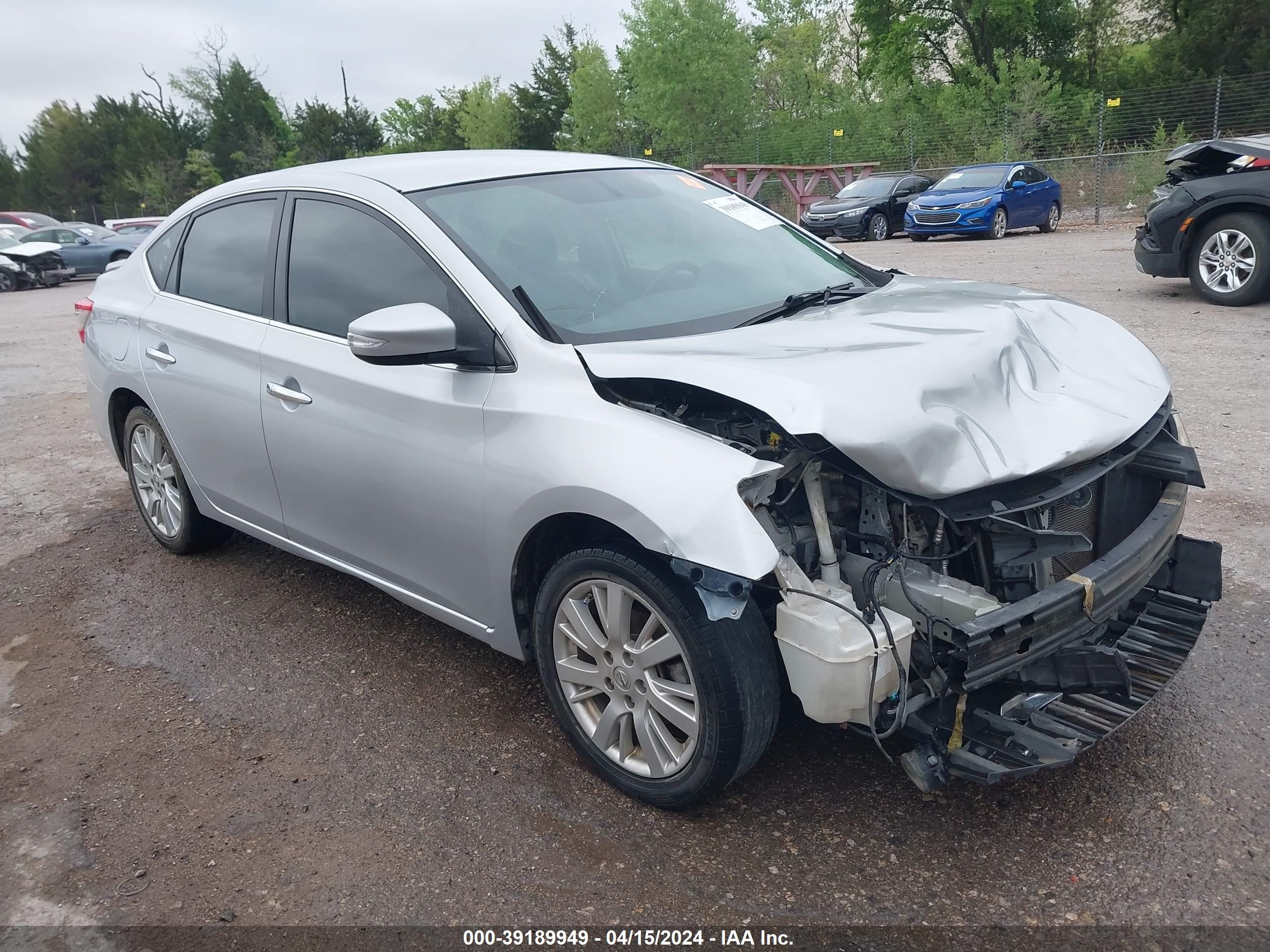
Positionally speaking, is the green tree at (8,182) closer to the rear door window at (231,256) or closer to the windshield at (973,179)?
the windshield at (973,179)

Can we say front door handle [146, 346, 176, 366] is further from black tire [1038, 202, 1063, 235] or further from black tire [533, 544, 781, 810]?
black tire [1038, 202, 1063, 235]

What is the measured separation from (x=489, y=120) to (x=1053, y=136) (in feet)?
131

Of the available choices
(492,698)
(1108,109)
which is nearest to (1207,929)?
(492,698)

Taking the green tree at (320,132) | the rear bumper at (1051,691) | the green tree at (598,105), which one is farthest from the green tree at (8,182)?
the rear bumper at (1051,691)

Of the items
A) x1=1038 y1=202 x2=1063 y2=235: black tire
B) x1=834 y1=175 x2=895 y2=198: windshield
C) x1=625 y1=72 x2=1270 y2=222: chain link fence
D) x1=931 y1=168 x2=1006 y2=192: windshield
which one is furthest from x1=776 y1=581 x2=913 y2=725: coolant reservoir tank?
x1=625 y1=72 x2=1270 y2=222: chain link fence

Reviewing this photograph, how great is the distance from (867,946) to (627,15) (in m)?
49.8

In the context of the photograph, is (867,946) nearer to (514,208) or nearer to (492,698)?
(492,698)

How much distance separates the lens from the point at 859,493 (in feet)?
8.80

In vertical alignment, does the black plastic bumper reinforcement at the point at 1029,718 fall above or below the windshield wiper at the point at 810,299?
below

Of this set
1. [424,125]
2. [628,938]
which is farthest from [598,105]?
[628,938]

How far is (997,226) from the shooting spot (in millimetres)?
19250

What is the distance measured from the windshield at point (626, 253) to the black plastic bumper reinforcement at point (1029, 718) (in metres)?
1.34

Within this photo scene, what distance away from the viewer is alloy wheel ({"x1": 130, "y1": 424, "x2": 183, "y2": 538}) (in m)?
4.66

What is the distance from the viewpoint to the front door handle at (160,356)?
428 cm
